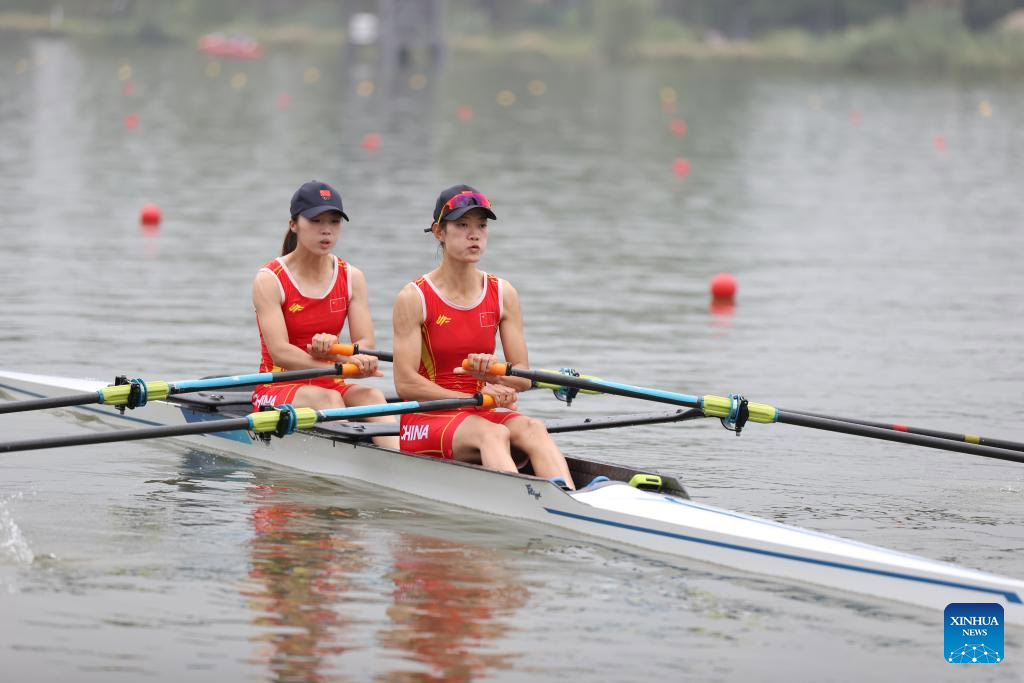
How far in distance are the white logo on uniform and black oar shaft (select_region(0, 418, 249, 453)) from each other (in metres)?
1.00

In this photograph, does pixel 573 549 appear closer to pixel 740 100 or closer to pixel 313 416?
pixel 313 416

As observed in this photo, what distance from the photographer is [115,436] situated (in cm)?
818

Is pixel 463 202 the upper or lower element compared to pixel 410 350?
upper

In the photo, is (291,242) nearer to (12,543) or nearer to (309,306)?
(309,306)

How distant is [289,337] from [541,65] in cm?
6873

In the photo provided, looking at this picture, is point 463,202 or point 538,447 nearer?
point 463,202

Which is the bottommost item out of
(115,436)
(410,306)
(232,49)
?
(115,436)

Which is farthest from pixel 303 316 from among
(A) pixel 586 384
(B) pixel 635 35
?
(B) pixel 635 35

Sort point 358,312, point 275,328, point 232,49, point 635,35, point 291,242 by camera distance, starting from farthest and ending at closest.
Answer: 1. point 635,35
2. point 232,49
3. point 358,312
4. point 291,242
5. point 275,328

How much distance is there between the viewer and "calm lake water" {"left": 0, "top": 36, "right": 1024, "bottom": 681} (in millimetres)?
6977

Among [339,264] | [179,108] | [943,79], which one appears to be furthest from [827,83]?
[339,264]

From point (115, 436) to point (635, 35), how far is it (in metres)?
74.5

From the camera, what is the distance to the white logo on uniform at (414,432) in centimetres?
907

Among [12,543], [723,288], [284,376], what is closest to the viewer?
[12,543]
